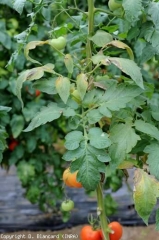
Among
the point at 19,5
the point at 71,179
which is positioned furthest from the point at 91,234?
the point at 19,5

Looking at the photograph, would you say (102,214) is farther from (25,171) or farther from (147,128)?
(25,171)

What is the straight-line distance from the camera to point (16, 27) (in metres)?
2.38

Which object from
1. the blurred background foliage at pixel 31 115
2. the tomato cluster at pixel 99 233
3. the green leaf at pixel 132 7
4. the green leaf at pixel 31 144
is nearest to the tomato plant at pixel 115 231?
the tomato cluster at pixel 99 233

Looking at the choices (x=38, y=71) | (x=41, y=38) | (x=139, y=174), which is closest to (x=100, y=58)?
(x=38, y=71)

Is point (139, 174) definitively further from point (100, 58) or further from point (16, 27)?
point (16, 27)

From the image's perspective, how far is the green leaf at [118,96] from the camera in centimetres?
105

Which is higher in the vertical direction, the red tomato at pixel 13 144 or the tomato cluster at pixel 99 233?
the tomato cluster at pixel 99 233

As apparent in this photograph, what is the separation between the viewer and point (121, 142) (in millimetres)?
1052

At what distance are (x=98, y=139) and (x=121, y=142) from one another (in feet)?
0.20

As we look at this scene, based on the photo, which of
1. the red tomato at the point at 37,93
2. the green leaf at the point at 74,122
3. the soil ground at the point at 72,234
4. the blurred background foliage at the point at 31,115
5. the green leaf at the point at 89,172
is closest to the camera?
the green leaf at the point at 89,172

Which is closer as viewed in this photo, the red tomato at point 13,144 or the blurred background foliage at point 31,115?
the blurred background foliage at point 31,115

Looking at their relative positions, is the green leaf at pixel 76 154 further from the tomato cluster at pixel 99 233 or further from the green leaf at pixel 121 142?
the tomato cluster at pixel 99 233

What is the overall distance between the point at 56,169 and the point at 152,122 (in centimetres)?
141

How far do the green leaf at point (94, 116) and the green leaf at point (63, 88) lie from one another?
6cm
